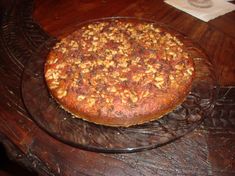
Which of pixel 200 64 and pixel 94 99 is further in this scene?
pixel 200 64

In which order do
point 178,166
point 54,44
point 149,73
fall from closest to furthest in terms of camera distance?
point 178,166, point 149,73, point 54,44

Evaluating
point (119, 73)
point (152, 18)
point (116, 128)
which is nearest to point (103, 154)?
point (116, 128)

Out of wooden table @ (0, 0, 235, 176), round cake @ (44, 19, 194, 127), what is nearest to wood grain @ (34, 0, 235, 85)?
wooden table @ (0, 0, 235, 176)

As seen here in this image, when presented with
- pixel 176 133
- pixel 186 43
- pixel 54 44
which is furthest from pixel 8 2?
pixel 176 133

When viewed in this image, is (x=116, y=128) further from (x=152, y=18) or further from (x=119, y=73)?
(x=152, y=18)

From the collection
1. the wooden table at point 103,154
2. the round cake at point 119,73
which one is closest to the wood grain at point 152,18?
the wooden table at point 103,154

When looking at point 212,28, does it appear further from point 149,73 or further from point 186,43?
point 149,73
